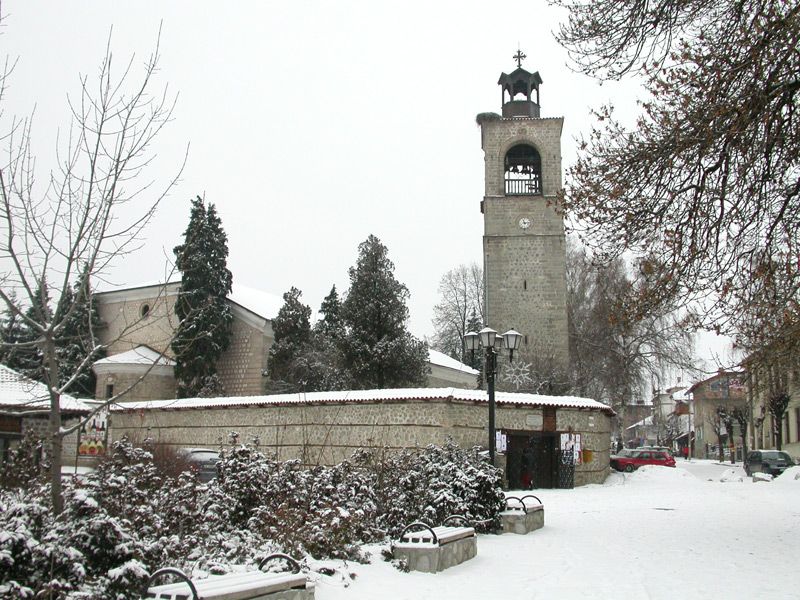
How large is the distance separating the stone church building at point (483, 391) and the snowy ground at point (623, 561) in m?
5.32

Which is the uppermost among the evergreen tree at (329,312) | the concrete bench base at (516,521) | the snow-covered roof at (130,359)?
the evergreen tree at (329,312)

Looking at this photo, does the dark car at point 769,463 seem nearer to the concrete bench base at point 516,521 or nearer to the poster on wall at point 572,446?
the poster on wall at point 572,446

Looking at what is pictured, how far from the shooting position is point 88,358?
5344 mm

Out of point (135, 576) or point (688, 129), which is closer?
point (135, 576)

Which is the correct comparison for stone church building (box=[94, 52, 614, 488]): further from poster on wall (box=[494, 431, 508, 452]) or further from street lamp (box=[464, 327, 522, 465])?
street lamp (box=[464, 327, 522, 465])

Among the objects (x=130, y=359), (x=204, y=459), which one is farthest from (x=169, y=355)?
(x=204, y=459)

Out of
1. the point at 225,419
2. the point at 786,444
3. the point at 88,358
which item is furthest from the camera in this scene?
the point at 786,444

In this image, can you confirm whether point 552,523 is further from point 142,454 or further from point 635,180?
point 142,454

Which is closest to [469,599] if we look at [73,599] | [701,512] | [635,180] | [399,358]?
[73,599]

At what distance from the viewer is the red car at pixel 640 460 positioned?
31266 mm

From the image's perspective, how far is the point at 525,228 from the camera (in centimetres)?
3647

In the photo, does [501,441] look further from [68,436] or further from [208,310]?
[208,310]

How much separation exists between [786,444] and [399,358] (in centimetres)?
2505

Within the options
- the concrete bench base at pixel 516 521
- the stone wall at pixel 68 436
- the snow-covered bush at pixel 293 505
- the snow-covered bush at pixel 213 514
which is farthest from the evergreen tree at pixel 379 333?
the snow-covered bush at pixel 293 505
